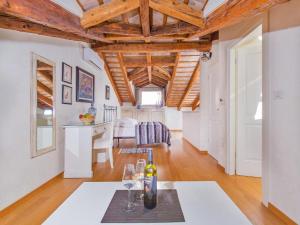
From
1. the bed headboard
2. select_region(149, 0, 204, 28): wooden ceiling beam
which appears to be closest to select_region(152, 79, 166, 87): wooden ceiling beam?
the bed headboard

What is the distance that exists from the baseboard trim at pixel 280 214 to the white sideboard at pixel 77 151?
8.19 feet

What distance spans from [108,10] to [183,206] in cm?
260

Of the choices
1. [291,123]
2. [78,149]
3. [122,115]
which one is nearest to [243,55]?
[291,123]

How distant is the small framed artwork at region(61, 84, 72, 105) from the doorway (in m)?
2.87

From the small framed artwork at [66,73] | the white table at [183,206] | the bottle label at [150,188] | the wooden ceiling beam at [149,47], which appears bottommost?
the white table at [183,206]

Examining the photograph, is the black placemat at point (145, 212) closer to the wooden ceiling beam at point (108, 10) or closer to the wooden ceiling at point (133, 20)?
the wooden ceiling at point (133, 20)

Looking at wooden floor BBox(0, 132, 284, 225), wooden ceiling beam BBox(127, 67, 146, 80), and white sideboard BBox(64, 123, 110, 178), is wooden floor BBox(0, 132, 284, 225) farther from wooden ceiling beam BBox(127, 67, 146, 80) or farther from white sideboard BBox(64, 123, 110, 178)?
wooden ceiling beam BBox(127, 67, 146, 80)

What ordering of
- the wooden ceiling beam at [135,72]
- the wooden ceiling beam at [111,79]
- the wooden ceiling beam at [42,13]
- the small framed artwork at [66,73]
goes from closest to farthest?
the wooden ceiling beam at [42,13] → the small framed artwork at [66,73] → the wooden ceiling beam at [111,79] → the wooden ceiling beam at [135,72]

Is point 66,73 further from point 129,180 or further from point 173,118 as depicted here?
point 173,118

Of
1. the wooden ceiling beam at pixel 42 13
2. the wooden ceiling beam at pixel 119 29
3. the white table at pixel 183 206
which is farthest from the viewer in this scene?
the wooden ceiling beam at pixel 119 29

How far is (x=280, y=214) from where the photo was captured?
1916 millimetres

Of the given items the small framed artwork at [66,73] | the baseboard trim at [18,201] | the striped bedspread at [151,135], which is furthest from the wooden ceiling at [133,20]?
the striped bedspread at [151,135]

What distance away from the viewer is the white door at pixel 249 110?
3.07 m

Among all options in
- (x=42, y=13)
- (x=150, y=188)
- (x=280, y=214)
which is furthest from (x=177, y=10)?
(x=280, y=214)
